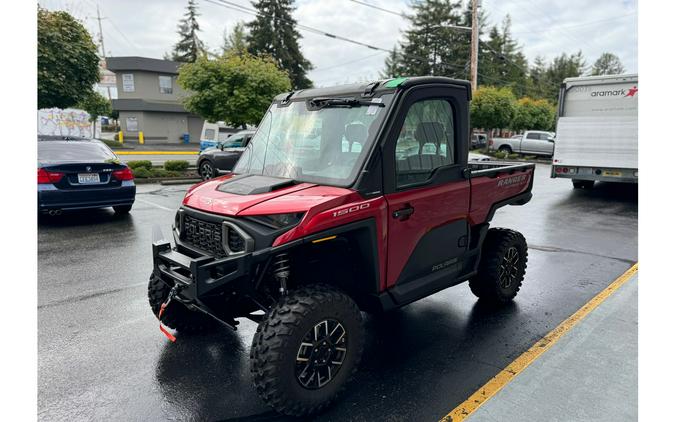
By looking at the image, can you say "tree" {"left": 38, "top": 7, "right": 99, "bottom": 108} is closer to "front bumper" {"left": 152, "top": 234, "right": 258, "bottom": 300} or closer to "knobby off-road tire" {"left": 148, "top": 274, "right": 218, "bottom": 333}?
"knobby off-road tire" {"left": 148, "top": 274, "right": 218, "bottom": 333}

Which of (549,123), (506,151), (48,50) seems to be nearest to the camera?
(48,50)

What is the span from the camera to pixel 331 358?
3.01m

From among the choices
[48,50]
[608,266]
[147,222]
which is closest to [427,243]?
[608,266]

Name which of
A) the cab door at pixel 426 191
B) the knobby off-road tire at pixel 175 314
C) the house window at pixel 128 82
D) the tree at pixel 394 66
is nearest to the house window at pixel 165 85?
the house window at pixel 128 82

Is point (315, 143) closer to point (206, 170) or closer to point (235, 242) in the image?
point (235, 242)

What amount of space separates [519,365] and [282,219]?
2.26m

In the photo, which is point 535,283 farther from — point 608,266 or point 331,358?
point 331,358

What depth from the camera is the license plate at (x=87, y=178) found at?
813cm

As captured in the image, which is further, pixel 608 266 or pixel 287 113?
pixel 608 266

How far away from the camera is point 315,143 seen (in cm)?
354

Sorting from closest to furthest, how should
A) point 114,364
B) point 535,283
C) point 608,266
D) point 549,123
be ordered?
point 114,364, point 535,283, point 608,266, point 549,123

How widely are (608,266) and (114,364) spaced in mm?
6247

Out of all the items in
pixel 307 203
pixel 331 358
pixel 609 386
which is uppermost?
pixel 307 203

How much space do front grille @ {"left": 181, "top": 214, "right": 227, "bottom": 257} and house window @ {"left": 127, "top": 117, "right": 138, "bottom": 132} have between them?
141ft
